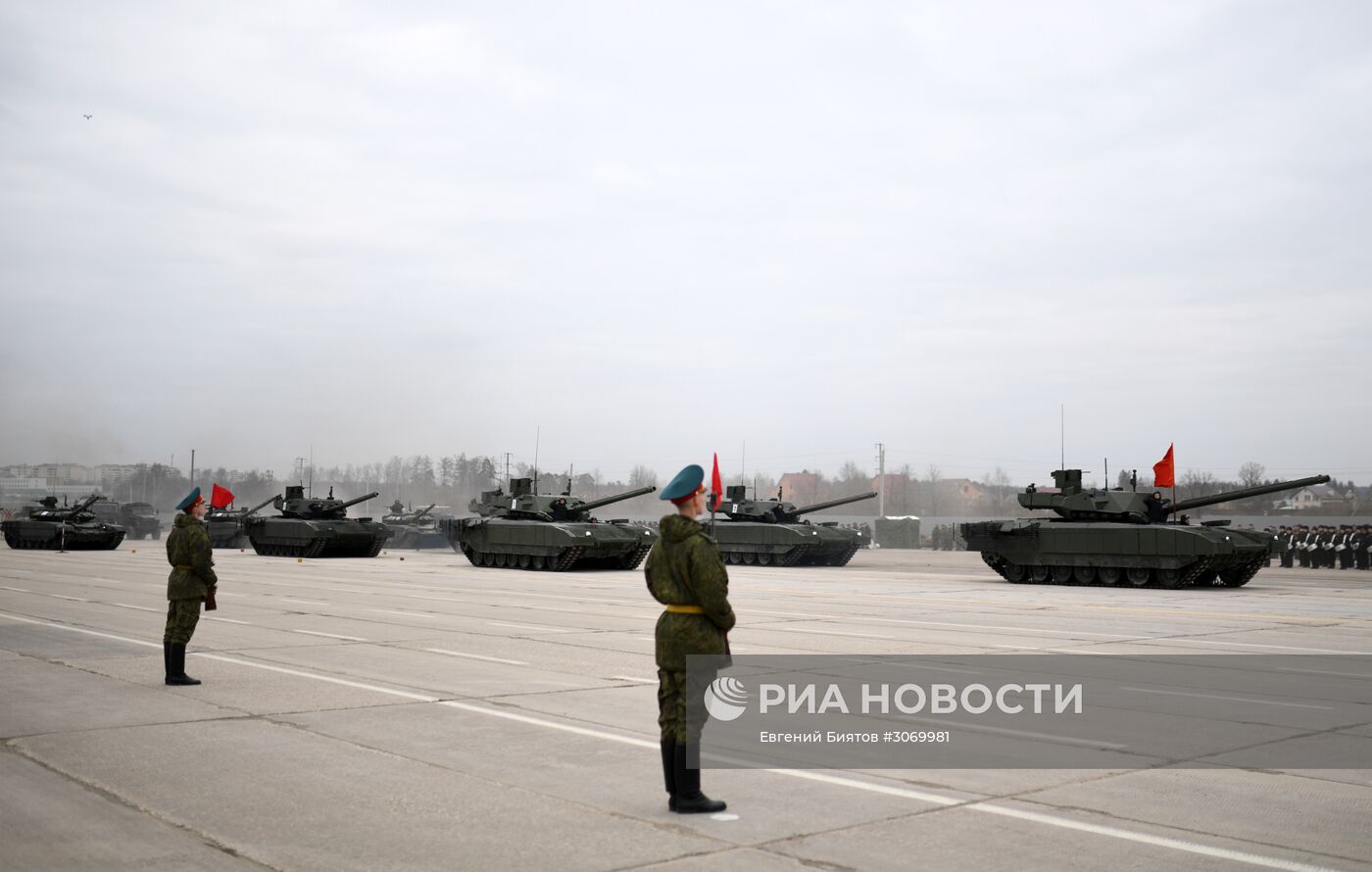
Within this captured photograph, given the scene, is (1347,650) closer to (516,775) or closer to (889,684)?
(889,684)

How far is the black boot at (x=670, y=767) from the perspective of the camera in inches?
254

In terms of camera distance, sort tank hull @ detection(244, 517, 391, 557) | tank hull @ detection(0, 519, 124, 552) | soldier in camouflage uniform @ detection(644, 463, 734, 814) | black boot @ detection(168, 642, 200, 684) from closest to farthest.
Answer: soldier in camouflage uniform @ detection(644, 463, 734, 814)
black boot @ detection(168, 642, 200, 684)
tank hull @ detection(244, 517, 391, 557)
tank hull @ detection(0, 519, 124, 552)

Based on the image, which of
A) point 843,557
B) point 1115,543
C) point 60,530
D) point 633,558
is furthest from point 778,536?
point 60,530

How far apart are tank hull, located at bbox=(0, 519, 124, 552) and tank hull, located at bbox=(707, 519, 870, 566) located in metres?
27.2

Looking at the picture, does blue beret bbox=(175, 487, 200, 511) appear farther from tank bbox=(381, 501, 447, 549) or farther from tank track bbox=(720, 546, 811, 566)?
tank bbox=(381, 501, 447, 549)

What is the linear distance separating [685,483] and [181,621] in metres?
6.69

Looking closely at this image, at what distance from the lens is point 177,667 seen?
11.2 m

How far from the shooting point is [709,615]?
21.1 feet

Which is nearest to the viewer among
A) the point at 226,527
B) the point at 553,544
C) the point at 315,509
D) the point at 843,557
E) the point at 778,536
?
the point at 553,544

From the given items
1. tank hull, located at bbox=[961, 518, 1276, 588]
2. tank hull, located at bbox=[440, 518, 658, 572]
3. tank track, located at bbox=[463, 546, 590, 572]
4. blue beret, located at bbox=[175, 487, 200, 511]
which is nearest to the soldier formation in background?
tank hull, located at bbox=[961, 518, 1276, 588]

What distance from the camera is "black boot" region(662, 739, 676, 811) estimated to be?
646 cm

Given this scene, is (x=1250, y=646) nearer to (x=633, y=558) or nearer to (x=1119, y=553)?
(x=1119, y=553)

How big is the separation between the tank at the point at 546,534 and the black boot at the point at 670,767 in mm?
28497

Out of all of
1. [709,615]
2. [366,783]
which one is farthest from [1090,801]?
[366,783]
